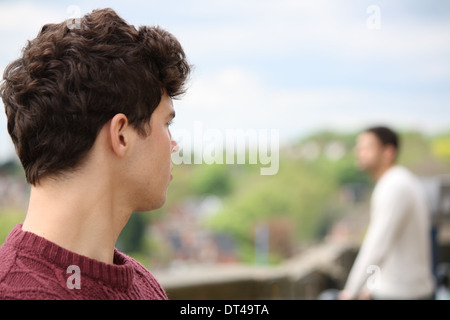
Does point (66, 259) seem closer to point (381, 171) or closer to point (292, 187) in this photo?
point (381, 171)

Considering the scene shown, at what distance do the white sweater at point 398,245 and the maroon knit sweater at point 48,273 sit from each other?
1.96 meters

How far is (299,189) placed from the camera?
37375mm

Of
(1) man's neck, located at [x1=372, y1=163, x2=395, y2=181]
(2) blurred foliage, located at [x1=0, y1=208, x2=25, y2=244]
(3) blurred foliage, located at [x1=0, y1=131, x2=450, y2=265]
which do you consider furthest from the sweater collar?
(3) blurred foliage, located at [x1=0, y1=131, x2=450, y2=265]

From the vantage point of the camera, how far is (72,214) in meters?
0.82

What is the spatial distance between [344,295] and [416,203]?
541 mm

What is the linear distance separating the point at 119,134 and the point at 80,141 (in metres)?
0.06

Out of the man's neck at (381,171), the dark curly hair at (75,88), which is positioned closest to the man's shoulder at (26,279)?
the dark curly hair at (75,88)

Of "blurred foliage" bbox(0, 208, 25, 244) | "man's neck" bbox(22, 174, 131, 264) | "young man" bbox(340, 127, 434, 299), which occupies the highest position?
"man's neck" bbox(22, 174, 131, 264)

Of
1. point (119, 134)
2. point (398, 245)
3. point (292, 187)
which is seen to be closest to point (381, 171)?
point (398, 245)

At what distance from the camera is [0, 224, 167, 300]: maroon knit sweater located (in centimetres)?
78

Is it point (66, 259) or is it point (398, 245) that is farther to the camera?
point (398, 245)

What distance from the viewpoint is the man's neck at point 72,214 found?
82 cm

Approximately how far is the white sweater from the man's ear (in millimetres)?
1998

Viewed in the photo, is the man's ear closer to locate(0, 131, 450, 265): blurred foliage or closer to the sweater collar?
the sweater collar
